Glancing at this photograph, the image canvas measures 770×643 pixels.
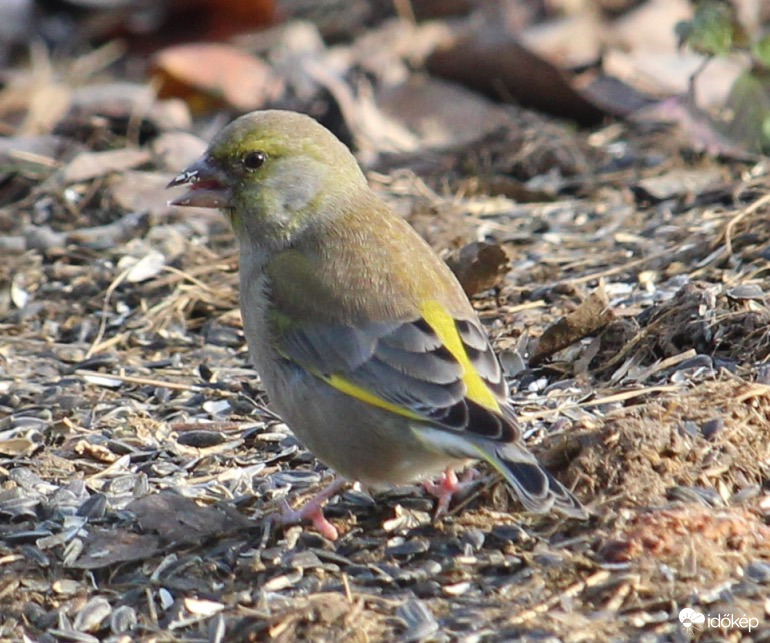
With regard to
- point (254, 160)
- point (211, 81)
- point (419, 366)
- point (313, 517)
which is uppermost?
point (254, 160)

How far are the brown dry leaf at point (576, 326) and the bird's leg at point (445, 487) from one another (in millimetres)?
932

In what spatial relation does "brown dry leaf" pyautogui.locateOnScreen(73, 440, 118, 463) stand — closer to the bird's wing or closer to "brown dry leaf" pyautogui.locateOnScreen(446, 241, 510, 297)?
the bird's wing

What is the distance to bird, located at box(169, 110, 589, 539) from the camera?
13.4ft

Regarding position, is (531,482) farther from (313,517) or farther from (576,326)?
(576,326)

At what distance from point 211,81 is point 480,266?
3.97m

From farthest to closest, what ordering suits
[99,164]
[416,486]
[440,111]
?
[440,111] → [99,164] → [416,486]

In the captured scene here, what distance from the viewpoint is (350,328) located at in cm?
442

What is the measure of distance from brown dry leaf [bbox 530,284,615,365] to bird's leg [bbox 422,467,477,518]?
93 centimetres

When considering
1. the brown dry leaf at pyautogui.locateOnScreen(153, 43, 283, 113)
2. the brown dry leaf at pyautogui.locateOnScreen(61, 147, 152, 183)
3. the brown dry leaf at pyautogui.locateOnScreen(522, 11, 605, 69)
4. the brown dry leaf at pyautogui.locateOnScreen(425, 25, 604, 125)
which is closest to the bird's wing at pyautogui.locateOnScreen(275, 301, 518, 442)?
the brown dry leaf at pyautogui.locateOnScreen(61, 147, 152, 183)

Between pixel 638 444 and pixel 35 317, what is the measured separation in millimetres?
3264

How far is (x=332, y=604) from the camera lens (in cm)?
372

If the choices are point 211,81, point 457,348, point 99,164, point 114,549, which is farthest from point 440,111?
point 114,549

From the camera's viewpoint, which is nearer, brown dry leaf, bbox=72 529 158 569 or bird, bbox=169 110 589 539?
bird, bbox=169 110 589 539

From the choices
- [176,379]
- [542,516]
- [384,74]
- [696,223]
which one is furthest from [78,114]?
[542,516]
